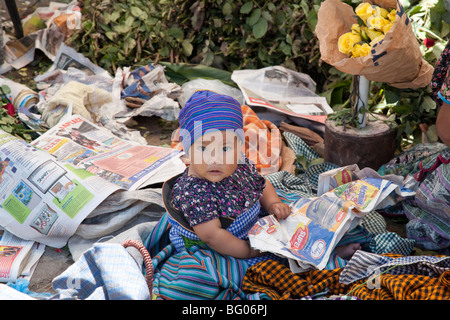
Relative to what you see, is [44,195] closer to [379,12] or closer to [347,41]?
[347,41]

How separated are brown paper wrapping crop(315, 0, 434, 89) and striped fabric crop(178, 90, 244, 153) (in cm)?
63

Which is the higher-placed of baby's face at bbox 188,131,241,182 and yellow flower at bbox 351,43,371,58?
yellow flower at bbox 351,43,371,58

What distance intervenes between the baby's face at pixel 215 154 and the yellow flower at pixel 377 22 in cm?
81

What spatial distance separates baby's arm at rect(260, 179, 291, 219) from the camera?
1.95 m

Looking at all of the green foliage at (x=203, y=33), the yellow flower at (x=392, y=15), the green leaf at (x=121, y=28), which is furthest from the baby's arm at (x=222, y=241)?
the green leaf at (x=121, y=28)

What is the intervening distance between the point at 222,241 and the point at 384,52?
984mm

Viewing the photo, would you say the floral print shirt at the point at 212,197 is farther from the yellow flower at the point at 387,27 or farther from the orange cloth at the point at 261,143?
the yellow flower at the point at 387,27

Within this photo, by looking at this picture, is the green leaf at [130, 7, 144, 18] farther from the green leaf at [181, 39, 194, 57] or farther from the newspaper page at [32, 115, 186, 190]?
the newspaper page at [32, 115, 186, 190]

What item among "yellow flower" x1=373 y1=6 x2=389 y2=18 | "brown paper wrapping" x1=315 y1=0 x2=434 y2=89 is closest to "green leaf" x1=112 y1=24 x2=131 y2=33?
"brown paper wrapping" x1=315 y1=0 x2=434 y2=89

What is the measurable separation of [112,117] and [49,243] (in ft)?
3.79

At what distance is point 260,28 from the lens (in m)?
3.33

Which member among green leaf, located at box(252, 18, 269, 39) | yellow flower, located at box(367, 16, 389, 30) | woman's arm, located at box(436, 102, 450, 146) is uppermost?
yellow flower, located at box(367, 16, 389, 30)

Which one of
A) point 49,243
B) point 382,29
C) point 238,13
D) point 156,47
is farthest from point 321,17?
point 156,47

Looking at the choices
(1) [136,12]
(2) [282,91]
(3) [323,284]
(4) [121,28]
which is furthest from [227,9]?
(3) [323,284]
